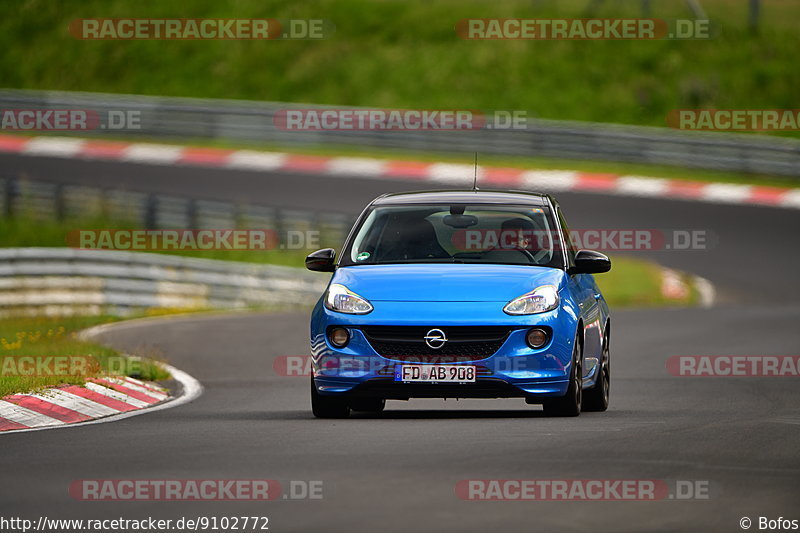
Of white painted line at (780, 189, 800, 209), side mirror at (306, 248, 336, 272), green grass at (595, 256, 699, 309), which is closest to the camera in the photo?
side mirror at (306, 248, 336, 272)

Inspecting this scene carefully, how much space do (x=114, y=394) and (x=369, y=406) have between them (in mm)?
2226

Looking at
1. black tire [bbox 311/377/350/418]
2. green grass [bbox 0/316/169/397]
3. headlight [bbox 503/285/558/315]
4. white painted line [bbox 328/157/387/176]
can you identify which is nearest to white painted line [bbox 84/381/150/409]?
green grass [bbox 0/316/169/397]

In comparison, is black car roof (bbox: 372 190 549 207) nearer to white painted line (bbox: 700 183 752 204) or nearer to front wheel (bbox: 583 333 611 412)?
front wheel (bbox: 583 333 611 412)

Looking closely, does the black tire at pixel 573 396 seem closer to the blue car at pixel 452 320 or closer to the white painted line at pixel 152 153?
the blue car at pixel 452 320

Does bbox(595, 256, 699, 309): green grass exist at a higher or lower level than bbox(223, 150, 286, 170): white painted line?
lower

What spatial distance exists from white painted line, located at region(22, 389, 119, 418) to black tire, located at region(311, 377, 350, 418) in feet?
5.75

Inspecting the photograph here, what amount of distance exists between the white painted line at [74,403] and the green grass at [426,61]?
30.4m

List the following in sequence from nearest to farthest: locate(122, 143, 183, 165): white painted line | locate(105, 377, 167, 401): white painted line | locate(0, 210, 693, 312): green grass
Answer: locate(105, 377, 167, 401): white painted line
locate(0, 210, 693, 312): green grass
locate(122, 143, 183, 165): white painted line

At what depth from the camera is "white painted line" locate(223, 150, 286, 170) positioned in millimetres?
37812

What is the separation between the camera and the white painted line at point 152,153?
38469 mm

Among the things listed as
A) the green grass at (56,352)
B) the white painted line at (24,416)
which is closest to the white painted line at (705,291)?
the green grass at (56,352)

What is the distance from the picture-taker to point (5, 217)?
3152 centimetres

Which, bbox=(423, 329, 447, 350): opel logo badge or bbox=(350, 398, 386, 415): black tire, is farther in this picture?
bbox=(350, 398, 386, 415): black tire

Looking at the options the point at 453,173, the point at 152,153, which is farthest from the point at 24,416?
the point at 152,153
